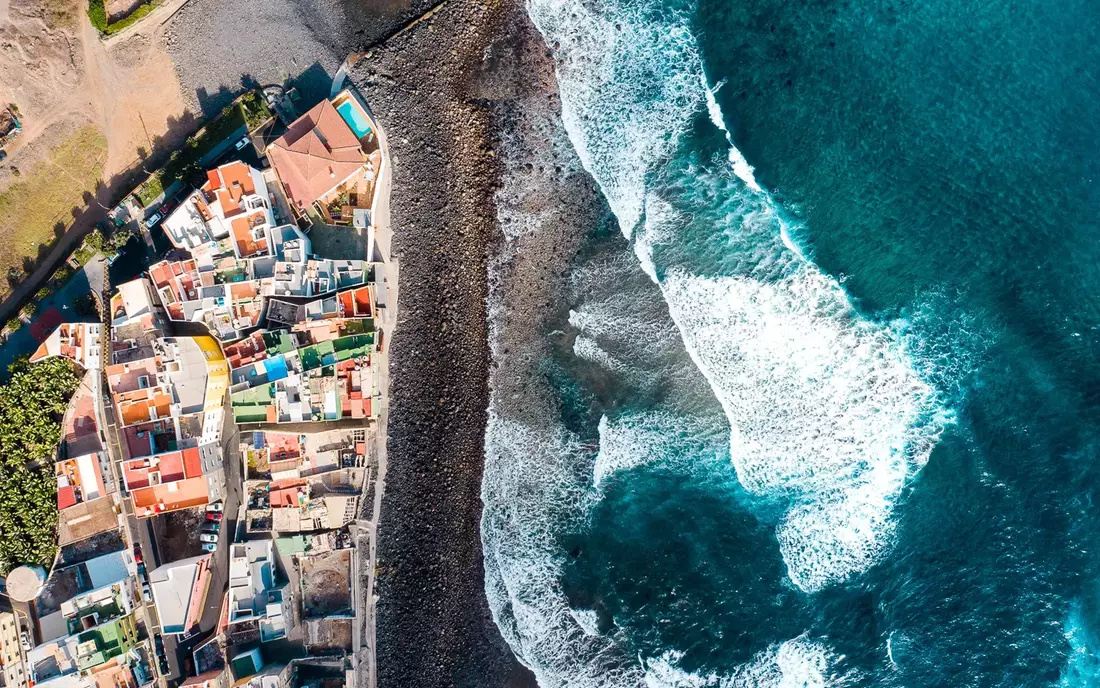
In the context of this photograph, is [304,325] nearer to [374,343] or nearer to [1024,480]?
Answer: [374,343]

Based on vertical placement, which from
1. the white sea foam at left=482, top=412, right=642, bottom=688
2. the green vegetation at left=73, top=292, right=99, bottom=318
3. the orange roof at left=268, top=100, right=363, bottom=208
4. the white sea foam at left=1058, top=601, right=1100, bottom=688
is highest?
the orange roof at left=268, top=100, right=363, bottom=208

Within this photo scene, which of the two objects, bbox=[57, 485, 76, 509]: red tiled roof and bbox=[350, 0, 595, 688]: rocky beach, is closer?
bbox=[57, 485, 76, 509]: red tiled roof

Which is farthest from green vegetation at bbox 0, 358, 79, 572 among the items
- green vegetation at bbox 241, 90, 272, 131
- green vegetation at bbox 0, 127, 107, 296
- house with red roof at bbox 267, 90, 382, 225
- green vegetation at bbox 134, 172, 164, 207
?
green vegetation at bbox 241, 90, 272, 131

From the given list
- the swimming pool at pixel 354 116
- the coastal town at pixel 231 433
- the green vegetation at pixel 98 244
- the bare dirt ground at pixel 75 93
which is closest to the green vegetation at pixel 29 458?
the coastal town at pixel 231 433

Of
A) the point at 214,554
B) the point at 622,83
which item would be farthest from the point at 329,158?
the point at 214,554

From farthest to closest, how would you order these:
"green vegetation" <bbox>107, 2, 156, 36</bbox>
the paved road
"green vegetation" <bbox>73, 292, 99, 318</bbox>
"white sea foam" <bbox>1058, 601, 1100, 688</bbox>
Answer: "green vegetation" <bbox>107, 2, 156, 36</bbox> → "green vegetation" <bbox>73, 292, 99, 318</bbox> → the paved road → "white sea foam" <bbox>1058, 601, 1100, 688</bbox>

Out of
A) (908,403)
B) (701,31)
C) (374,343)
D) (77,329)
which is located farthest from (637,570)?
(77,329)

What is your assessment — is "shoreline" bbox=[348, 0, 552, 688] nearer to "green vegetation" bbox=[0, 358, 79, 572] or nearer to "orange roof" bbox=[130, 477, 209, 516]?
"orange roof" bbox=[130, 477, 209, 516]
